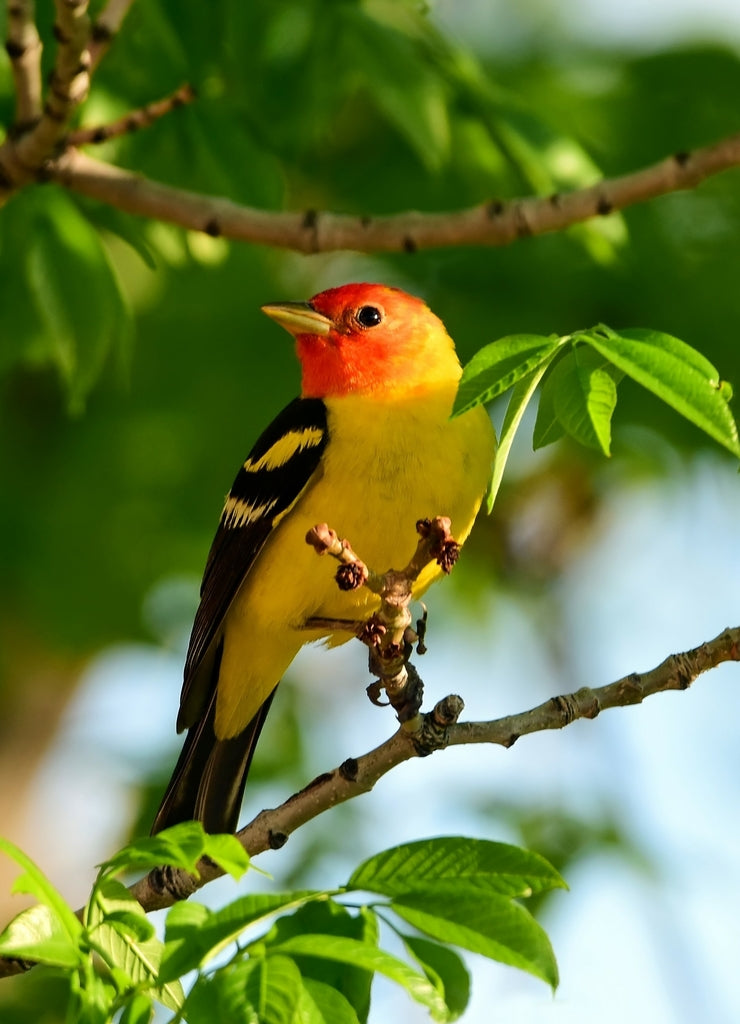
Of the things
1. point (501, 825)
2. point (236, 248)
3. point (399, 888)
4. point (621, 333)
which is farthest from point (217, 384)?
point (399, 888)

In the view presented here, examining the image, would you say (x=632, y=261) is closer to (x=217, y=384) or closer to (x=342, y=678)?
(x=217, y=384)

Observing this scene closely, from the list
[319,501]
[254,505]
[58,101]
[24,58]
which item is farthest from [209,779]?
[24,58]

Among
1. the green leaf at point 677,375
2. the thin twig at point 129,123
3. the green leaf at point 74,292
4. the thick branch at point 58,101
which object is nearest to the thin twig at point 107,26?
the thick branch at point 58,101

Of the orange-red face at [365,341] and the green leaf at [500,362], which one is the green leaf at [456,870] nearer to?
the green leaf at [500,362]

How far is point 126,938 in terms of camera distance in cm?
284

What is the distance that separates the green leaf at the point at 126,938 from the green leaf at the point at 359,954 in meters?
0.30

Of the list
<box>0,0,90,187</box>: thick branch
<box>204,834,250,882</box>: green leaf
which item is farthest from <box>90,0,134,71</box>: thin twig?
<box>204,834,250,882</box>: green leaf

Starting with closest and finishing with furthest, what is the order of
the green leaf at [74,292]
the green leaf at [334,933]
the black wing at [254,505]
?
the green leaf at [334,933]
the green leaf at [74,292]
the black wing at [254,505]

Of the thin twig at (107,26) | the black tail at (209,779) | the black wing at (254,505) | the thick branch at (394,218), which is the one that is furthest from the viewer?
the black tail at (209,779)

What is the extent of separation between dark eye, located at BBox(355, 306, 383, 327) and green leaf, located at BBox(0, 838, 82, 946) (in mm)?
3557

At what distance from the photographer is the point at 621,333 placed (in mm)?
3176

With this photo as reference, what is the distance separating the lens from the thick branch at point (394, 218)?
15.0 ft

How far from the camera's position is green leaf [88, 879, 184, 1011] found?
281 cm

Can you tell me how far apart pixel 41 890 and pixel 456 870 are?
76 cm
